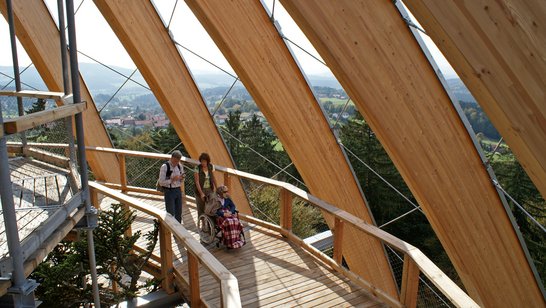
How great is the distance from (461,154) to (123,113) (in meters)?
16.8

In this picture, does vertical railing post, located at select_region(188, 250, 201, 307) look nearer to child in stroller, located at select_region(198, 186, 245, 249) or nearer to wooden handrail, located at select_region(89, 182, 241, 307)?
wooden handrail, located at select_region(89, 182, 241, 307)

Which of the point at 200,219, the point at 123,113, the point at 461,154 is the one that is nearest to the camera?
the point at 461,154

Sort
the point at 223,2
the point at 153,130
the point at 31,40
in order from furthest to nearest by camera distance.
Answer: the point at 153,130 → the point at 31,40 → the point at 223,2

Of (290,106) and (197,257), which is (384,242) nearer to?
(197,257)

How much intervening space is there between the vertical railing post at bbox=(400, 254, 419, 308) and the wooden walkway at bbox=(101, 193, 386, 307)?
15.8 inches

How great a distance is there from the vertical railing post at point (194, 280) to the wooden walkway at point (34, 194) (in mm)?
1297

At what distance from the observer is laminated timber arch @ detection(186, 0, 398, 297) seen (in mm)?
7246

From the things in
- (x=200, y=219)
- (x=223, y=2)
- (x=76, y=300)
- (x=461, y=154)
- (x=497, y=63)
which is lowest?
(x=76, y=300)

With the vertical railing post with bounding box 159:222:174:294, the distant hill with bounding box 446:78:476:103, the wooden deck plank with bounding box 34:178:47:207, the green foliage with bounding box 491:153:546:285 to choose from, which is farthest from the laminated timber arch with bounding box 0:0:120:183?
the green foliage with bounding box 491:153:546:285

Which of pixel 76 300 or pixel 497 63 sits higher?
pixel 497 63

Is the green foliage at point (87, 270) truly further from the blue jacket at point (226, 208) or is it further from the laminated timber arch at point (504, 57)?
the laminated timber arch at point (504, 57)

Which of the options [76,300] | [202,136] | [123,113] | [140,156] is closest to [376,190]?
[123,113]

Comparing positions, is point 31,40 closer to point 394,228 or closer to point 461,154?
point 461,154

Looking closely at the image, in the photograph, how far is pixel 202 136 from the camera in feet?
34.3
